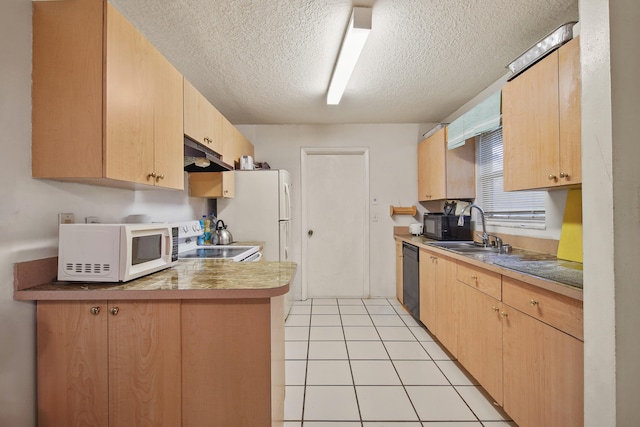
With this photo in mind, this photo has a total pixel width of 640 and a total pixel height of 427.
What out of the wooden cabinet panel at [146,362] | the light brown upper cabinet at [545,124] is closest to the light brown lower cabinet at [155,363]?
the wooden cabinet panel at [146,362]

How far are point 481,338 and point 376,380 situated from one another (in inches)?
31.6

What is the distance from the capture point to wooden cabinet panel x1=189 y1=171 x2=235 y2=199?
9.70 ft

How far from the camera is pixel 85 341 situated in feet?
4.01

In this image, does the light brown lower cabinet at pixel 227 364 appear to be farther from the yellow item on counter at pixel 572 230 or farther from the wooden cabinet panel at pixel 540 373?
the yellow item on counter at pixel 572 230

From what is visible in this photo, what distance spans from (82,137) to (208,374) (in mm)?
1165

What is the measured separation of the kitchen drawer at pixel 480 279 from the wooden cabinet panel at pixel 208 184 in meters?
2.30

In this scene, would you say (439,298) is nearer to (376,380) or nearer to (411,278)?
(411,278)

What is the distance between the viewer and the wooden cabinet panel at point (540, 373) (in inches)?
48.1

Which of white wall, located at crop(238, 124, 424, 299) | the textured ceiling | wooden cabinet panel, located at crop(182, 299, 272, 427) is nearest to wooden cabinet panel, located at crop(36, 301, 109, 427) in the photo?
wooden cabinet panel, located at crop(182, 299, 272, 427)

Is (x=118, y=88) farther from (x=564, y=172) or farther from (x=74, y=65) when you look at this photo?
(x=564, y=172)

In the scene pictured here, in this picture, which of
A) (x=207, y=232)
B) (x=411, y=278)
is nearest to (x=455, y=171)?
(x=411, y=278)

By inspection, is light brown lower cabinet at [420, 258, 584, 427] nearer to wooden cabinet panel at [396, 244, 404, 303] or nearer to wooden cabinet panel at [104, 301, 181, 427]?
wooden cabinet panel at [396, 244, 404, 303]

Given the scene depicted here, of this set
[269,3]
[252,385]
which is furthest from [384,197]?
[252,385]

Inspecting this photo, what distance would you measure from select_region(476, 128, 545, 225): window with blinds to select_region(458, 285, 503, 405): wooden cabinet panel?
89 cm
